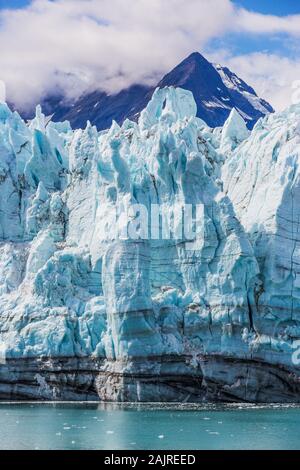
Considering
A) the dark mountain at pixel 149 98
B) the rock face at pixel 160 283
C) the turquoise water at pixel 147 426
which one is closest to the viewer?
the turquoise water at pixel 147 426

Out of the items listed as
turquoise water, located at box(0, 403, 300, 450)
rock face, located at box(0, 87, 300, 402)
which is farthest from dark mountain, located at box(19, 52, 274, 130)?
turquoise water, located at box(0, 403, 300, 450)

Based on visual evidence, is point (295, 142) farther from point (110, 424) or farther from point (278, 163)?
point (110, 424)

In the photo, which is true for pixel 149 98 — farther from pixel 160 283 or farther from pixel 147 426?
pixel 147 426

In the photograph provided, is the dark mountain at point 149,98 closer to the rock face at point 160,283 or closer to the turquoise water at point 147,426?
the rock face at point 160,283

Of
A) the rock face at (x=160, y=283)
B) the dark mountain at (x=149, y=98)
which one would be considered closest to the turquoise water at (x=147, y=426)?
the rock face at (x=160, y=283)

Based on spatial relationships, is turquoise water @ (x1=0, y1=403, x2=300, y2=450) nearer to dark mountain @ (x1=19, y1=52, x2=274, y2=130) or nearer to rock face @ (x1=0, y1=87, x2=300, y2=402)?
rock face @ (x1=0, y1=87, x2=300, y2=402)

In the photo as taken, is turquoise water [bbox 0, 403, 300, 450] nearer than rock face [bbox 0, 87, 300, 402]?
Yes

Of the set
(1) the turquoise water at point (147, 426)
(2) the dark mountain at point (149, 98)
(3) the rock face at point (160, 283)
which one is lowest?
(1) the turquoise water at point (147, 426)
